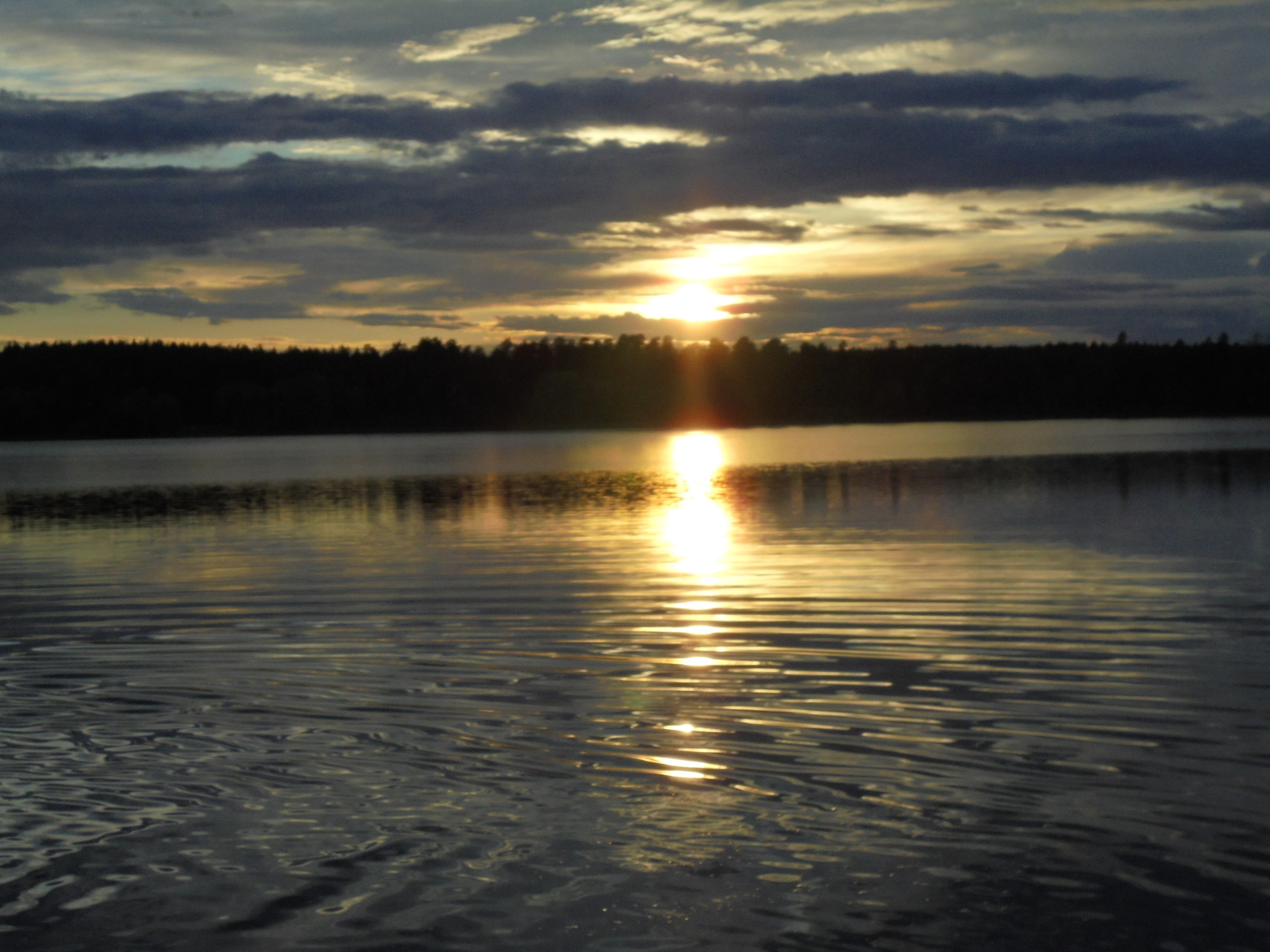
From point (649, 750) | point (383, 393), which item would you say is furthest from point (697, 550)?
point (383, 393)

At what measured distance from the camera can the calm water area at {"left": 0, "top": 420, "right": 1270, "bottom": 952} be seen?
251 inches

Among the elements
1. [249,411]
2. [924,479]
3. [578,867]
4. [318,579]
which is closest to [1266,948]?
[578,867]

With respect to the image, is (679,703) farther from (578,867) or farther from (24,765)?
(24,765)

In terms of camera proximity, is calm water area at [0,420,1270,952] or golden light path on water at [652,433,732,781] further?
golden light path on water at [652,433,732,781]

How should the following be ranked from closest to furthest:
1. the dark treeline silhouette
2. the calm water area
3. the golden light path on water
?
the calm water area, the golden light path on water, the dark treeline silhouette

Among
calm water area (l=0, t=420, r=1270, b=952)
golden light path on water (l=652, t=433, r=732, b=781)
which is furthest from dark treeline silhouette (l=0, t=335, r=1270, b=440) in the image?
calm water area (l=0, t=420, r=1270, b=952)

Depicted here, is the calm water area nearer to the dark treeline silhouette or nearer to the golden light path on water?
the golden light path on water

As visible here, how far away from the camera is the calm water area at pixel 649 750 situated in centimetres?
639

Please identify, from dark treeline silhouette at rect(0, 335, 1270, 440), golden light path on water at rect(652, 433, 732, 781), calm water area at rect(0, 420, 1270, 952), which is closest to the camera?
calm water area at rect(0, 420, 1270, 952)

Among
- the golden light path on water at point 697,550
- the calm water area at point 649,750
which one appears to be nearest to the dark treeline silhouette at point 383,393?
the golden light path on water at point 697,550

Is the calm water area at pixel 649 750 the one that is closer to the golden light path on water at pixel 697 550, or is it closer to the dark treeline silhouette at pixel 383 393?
the golden light path on water at pixel 697 550

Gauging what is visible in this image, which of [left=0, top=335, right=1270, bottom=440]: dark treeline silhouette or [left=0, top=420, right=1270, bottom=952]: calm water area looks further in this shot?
[left=0, top=335, right=1270, bottom=440]: dark treeline silhouette

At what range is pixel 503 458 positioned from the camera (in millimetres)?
80688

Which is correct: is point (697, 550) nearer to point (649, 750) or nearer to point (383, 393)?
point (649, 750)
